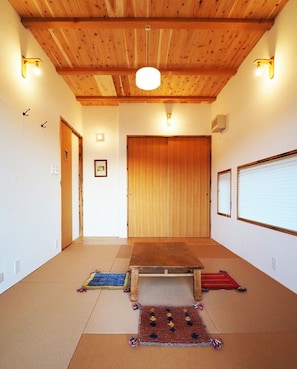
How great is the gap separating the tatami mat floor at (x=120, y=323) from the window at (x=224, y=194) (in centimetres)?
136

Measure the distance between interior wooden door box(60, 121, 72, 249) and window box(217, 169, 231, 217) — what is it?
118 inches

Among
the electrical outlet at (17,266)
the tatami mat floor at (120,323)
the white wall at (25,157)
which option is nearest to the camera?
the tatami mat floor at (120,323)

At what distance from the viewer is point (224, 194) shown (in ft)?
13.2

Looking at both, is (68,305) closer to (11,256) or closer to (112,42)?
(11,256)

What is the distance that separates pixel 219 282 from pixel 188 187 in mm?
2535

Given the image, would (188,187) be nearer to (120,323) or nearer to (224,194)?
(224,194)

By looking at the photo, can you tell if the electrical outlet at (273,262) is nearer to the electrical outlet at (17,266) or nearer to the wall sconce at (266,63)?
the wall sconce at (266,63)

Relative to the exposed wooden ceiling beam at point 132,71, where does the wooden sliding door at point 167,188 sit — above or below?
below

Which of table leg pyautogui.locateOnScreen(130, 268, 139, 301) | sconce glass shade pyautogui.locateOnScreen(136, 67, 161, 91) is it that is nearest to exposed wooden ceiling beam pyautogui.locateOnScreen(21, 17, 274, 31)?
sconce glass shade pyautogui.locateOnScreen(136, 67, 161, 91)

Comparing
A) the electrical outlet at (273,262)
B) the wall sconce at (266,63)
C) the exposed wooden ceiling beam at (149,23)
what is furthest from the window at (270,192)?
the exposed wooden ceiling beam at (149,23)

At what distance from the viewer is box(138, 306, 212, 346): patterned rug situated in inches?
55.7

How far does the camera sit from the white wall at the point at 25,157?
2.15m

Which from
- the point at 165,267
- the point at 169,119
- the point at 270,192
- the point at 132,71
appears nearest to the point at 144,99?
the point at 169,119

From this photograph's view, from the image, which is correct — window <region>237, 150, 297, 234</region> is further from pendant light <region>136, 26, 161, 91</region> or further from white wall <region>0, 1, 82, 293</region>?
white wall <region>0, 1, 82, 293</region>
